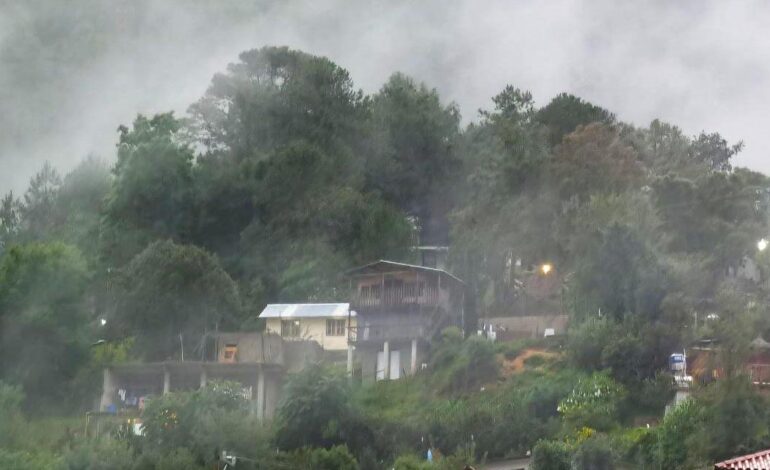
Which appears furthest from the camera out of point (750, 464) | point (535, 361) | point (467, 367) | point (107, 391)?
point (107, 391)

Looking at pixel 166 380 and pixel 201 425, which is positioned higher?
pixel 166 380

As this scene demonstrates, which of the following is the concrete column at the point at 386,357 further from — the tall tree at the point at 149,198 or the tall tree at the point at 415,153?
the tall tree at the point at 415,153

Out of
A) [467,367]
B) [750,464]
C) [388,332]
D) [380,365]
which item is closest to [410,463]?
[467,367]

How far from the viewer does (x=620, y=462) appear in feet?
117

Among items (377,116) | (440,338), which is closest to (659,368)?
(440,338)

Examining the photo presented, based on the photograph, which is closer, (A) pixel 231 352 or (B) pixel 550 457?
(B) pixel 550 457

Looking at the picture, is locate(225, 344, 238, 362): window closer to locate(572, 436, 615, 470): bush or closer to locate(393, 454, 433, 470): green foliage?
locate(393, 454, 433, 470): green foliage

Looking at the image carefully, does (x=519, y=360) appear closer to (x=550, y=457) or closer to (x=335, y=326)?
(x=335, y=326)

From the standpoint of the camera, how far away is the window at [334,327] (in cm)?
5297

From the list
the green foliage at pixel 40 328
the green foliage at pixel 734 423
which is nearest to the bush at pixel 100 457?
the green foliage at pixel 40 328

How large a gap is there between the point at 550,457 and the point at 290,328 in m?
19.2

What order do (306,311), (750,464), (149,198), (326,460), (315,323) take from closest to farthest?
(750,464)
(326,460)
(315,323)
(306,311)
(149,198)

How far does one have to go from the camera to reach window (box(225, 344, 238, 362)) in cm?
5041

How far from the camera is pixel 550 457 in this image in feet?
117
